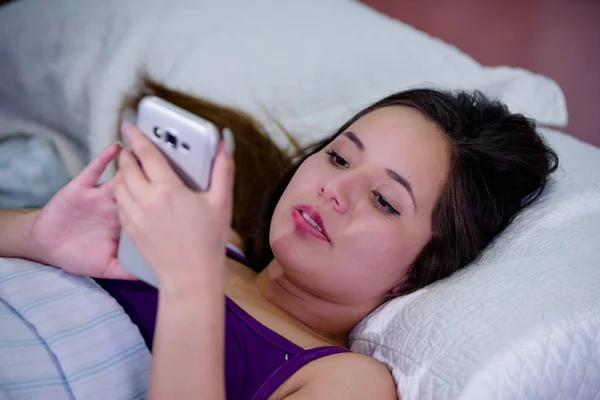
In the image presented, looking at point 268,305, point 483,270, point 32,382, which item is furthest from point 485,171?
point 32,382

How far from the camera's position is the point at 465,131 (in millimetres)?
979

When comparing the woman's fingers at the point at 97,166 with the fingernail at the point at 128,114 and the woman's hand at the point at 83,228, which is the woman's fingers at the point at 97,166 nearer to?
the woman's hand at the point at 83,228

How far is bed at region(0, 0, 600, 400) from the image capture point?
2.40 ft

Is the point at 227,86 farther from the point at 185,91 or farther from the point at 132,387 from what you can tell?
the point at 132,387

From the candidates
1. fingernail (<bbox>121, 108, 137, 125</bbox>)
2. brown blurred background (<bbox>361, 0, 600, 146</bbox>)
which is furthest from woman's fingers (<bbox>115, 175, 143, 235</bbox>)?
brown blurred background (<bbox>361, 0, 600, 146</bbox>)

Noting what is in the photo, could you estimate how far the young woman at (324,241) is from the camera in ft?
1.95

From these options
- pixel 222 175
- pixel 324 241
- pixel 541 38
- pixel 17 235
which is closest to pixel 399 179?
pixel 324 241

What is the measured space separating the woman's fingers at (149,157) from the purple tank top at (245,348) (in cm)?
35

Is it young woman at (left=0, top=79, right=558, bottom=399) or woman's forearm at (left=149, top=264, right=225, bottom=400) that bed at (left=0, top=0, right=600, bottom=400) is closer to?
young woman at (left=0, top=79, right=558, bottom=399)

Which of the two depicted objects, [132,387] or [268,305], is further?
[268,305]

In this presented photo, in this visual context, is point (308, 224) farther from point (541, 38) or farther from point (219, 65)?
point (541, 38)

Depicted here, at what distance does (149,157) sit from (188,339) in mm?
191

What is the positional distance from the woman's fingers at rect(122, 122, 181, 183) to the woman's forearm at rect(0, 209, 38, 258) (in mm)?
332

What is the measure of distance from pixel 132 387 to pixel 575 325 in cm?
59
